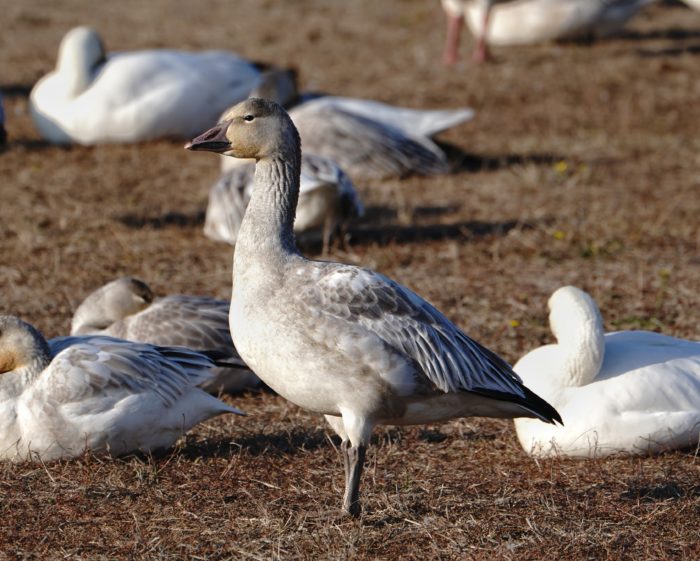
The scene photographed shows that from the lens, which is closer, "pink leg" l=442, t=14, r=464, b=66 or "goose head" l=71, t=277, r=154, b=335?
"goose head" l=71, t=277, r=154, b=335

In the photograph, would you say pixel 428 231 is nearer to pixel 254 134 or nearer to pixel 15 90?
pixel 254 134

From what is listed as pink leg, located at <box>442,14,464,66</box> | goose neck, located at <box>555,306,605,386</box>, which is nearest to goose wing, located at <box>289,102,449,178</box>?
pink leg, located at <box>442,14,464,66</box>

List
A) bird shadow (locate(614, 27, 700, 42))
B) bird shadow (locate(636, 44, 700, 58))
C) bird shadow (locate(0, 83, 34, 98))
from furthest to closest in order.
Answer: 1. bird shadow (locate(614, 27, 700, 42))
2. bird shadow (locate(636, 44, 700, 58))
3. bird shadow (locate(0, 83, 34, 98))

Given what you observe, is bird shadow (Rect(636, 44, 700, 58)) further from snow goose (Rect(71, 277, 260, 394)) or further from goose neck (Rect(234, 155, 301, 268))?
goose neck (Rect(234, 155, 301, 268))

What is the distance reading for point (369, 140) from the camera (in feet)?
32.0

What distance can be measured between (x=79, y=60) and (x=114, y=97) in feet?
1.48

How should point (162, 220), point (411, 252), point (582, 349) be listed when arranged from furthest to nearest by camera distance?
1. point (162, 220)
2. point (411, 252)
3. point (582, 349)

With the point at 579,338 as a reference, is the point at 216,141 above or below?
above

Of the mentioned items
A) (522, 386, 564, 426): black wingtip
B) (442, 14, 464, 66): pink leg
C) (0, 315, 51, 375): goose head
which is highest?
(442, 14, 464, 66): pink leg

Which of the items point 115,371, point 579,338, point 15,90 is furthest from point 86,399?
point 15,90

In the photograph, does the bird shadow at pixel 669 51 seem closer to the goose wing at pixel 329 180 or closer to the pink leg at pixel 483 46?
the pink leg at pixel 483 46

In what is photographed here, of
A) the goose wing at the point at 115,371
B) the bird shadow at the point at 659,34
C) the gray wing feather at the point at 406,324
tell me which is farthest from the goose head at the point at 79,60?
the bird shadow at the point at 659,34

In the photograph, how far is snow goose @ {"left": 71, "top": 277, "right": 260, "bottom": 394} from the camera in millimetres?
5879

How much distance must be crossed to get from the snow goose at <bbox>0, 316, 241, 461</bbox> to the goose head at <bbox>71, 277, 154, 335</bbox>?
1162mm
